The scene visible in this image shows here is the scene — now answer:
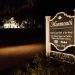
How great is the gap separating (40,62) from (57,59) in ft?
1.78

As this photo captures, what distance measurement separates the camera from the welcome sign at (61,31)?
23.8 feet

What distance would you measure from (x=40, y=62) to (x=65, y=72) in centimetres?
134

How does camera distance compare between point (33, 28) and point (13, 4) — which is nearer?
point (13, 4)

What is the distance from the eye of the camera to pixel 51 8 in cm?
1483

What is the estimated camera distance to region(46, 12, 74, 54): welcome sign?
23.8ft

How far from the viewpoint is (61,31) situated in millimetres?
7637

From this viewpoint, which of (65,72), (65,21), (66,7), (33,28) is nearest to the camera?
(65,72)

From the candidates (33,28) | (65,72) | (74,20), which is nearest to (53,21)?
(74,20)

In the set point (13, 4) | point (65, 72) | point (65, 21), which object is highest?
point (13, 4)

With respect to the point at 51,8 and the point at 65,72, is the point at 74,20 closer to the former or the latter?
the point at 65,72

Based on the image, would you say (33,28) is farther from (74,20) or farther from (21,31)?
(74,20)

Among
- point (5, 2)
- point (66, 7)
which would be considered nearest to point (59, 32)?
point (66, 7)

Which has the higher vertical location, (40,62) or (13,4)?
(13,4)

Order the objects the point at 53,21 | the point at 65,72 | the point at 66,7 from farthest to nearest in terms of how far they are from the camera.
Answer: the point at 66,7 → the point at 53,21 → the point at 65,72
